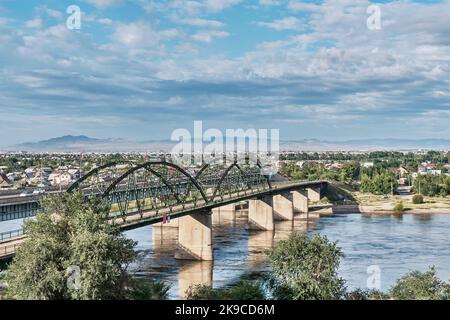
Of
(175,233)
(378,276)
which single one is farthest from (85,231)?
(175,233)

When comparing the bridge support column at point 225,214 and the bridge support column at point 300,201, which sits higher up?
the bridge support column at point 300,201

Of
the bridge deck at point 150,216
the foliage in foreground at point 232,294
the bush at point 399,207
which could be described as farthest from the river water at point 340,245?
→ the foliage in foreground at point 232,294

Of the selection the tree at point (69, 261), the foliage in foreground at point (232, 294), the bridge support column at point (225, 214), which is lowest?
the bridge support column at point (225, 214)

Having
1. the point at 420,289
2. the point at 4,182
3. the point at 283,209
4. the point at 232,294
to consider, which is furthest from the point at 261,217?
the point at 4,182

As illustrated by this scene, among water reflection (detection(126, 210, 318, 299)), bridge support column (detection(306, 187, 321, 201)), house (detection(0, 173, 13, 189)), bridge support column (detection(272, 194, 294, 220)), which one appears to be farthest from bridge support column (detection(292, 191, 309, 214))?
house (detection(0, 173, 13, 189))

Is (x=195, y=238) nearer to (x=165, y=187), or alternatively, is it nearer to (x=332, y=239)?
(x=165, y=187)

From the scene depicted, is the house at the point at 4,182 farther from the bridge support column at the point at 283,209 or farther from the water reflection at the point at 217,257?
the bridge support column at the point at 283,209

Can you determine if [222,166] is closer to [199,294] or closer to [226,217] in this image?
[226,217]
